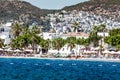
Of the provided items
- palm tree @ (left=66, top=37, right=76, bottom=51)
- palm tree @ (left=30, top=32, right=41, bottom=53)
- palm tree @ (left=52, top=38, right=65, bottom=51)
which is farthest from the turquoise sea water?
palm tree @ (left=30, top=32, right=41, bottom=53)

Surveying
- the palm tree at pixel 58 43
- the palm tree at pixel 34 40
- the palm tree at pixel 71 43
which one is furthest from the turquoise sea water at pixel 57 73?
the palm tree at pixel 34 40

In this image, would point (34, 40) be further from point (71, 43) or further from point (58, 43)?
point (71, 43)

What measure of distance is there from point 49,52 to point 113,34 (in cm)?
2521

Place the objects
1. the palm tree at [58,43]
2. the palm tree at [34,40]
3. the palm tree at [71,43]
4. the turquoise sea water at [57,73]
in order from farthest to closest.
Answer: the palm tree at [34,40] < the palm tree at [71,43] < the palm tree at [58,43] < the turquoise sea water at [57,73]

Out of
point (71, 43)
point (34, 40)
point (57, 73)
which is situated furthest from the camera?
point (34, 40)

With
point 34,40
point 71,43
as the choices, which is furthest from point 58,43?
point 34,40

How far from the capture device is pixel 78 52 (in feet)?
617

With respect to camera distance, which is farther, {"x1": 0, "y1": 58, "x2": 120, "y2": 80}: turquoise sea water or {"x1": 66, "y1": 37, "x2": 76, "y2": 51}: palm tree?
{"x1": 66, "y1": 37, "x2": 76, "y2": 51}: palm tree

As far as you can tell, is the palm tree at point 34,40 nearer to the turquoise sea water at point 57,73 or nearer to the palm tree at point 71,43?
the palm tree at point 71,43

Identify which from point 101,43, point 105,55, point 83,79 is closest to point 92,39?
point 101,43

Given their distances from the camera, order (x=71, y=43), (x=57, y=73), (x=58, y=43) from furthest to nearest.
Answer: (x=71, y=43) < (x=58, y=43) < (x=57, y=73)

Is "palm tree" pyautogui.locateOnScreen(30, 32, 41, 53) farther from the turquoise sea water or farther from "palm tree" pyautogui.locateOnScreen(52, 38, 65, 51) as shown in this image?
the turquoise sea water

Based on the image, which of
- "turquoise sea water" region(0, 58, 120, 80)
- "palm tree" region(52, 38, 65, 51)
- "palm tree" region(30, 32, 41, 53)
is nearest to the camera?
"turquoise sea water" region(0, 58, 120, 80)

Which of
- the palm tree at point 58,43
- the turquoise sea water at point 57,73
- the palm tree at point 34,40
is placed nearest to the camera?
the turquoise sea water at point 57,73
